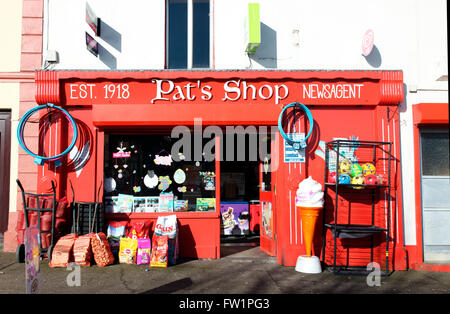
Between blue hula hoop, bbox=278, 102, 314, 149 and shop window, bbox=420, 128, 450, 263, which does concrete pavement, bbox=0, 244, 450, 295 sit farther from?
blue hula hoop, bbox=278, 102, 314, 149

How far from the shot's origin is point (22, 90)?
7.71 meters

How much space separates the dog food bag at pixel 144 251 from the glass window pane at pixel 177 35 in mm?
3480

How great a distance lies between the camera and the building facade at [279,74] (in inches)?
295

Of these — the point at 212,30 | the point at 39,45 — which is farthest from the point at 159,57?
the point at 39,45

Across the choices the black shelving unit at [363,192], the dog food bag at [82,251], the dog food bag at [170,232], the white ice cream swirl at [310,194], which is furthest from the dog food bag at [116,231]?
the black shelving unit at [363,192]

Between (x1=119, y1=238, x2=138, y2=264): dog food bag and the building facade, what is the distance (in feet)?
3.84

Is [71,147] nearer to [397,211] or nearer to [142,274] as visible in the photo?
[142,274]

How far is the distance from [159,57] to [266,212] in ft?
13.0

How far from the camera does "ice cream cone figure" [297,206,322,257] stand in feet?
22.5

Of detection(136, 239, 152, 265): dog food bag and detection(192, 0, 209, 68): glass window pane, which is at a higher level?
detection(192, 0, 209, 68): glass window pane

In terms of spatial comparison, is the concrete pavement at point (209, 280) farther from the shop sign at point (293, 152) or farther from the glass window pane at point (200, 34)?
the glass window pane at point (200, 34)
